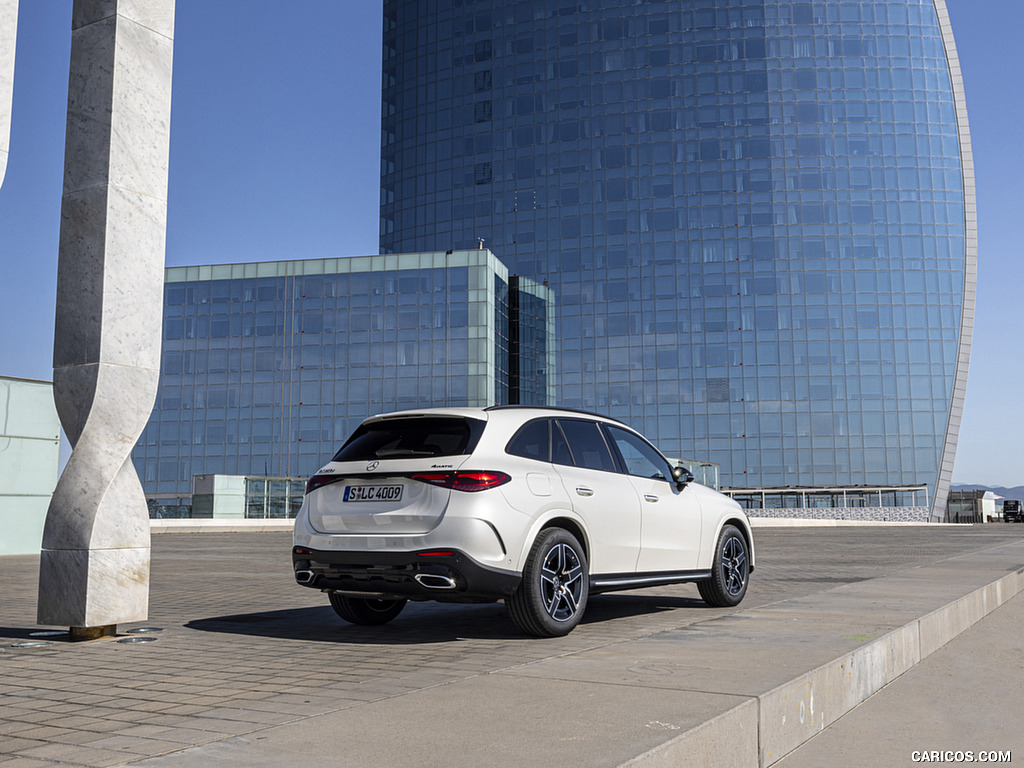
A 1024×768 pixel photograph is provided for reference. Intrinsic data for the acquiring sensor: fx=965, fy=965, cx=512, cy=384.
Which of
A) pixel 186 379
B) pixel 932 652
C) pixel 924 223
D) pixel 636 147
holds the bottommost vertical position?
pixel 932 652

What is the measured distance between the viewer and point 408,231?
10250 cm

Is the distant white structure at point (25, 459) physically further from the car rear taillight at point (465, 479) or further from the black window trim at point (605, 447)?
the car rear taillight at point (465, 479)

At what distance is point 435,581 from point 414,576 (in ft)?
0.51

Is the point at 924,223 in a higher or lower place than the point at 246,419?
higher

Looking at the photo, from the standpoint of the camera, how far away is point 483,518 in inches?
260

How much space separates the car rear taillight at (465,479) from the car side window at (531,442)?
0.40 m

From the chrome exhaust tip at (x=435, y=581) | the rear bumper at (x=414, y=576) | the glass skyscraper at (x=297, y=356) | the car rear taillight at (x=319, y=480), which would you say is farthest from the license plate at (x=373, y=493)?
the glass skyscraper at (x=297, y=356)

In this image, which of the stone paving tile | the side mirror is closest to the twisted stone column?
the stone paving tile

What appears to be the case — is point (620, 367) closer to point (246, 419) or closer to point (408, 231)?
point (408, 231)

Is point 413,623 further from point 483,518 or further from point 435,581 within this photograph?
point 483,518

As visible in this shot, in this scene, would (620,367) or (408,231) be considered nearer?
(620,367)

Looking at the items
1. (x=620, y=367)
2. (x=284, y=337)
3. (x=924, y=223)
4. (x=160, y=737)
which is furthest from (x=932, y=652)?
(x=924, y=223)

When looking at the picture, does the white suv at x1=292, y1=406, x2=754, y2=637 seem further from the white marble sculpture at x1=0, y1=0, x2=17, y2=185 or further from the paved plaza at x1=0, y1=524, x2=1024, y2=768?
the white marble sculpture at x1=0, y1=0, x2=17, y2=185

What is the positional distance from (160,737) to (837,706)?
3.45 m
